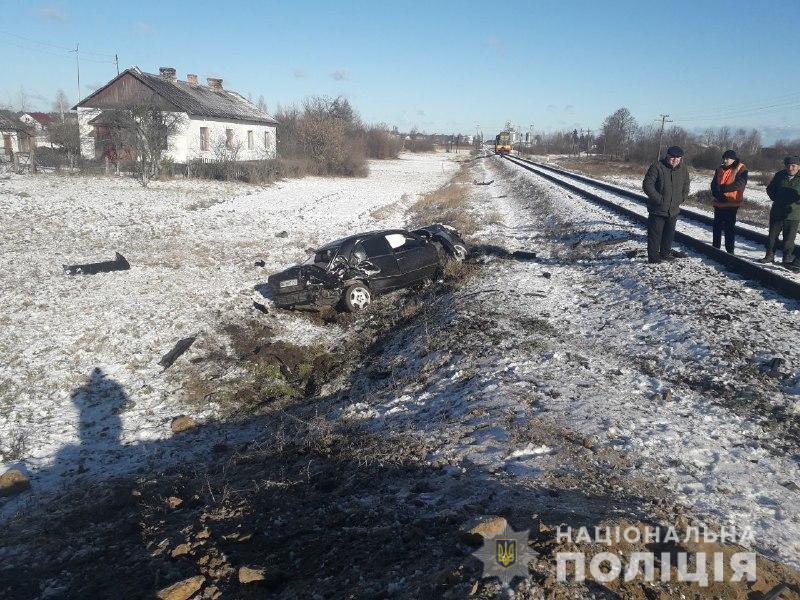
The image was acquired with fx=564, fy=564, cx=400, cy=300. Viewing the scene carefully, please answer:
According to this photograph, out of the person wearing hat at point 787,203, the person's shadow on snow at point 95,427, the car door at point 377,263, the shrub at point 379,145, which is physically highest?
Result: the shrub at point 379,145

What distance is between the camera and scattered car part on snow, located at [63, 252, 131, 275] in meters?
13.0

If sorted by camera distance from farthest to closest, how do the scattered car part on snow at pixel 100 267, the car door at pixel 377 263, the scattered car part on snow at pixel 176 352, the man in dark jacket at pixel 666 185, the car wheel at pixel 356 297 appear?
the scattered car part on snow at pixel 100 267 → the car door at pixel 377 263 → the car wheel at pixel 356 297 → the man in dark jacket at pixel 666 185 → the scattered car part on snow at pixel 176 352

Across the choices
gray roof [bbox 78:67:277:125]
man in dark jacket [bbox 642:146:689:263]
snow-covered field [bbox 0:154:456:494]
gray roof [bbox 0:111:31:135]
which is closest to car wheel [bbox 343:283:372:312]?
snow-covered field [bbox 0:154:456:494]

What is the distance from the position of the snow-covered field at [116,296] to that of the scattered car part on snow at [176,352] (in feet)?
0.48

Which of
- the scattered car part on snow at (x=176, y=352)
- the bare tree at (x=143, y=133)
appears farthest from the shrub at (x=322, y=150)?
the scattered car part on snow at (x=176, y=352)

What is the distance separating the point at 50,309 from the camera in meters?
10.9

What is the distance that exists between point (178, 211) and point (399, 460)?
788 inches

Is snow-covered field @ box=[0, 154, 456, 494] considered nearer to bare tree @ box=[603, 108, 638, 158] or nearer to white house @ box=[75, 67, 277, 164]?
white house @ box=[75, 67, 277, 164]

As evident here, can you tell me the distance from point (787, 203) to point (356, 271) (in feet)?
24.6

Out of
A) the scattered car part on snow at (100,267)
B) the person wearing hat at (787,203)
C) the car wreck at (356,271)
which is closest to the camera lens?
the person wearing hat at (787,203)

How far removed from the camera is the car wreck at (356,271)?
36.0 ft

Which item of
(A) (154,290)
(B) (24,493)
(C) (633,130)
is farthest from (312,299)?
(C) (633,130)

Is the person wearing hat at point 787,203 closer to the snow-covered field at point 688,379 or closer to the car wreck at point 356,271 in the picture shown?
the snow-covered field at point 688,379

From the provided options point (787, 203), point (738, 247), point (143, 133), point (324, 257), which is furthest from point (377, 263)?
point (143, 133)
